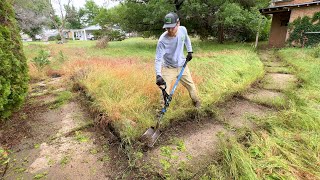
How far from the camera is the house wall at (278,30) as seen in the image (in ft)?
42.6

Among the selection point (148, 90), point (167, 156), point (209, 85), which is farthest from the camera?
point (209, 85)

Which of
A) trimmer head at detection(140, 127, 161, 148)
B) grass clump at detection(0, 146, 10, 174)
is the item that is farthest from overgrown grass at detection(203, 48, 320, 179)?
grass clump at detection(0, 146, 10, 174)

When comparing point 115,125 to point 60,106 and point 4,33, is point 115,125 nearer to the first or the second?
point 60,106

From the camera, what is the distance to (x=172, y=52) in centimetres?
294

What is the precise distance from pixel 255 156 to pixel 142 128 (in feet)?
4.61

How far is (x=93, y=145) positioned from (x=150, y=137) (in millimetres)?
779

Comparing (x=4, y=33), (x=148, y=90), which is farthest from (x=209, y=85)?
(x=4, y=33)

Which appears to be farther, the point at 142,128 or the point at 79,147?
the point at 142,128

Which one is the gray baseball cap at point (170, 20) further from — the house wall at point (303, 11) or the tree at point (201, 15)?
the house wall at point (303, 11)

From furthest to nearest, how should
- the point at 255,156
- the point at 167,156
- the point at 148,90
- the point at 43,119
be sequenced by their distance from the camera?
the point at 148,90, the point at 43,119, the point at 167,156, the point at 255,156

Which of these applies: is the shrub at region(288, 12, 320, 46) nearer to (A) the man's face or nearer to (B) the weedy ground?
(B) the weedy ground

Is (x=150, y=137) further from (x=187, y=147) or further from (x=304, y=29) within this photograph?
(x=304, y=29)

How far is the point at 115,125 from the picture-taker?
275 centimetres

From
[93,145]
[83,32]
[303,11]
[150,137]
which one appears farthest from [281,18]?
[83,32]
